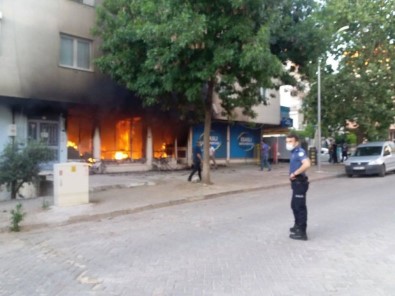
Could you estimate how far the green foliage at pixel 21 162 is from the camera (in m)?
12.4

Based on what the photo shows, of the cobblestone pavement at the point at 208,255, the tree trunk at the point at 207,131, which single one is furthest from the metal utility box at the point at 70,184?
the tree trunk at the point at 207,131

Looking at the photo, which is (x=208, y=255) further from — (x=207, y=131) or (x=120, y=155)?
(x=120, y=155)

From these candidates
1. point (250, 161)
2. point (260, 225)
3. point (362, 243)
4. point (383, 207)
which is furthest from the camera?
point (250, 161)

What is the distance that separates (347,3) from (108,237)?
20.3 meters

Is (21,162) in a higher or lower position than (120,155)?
lower

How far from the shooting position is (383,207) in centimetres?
1092

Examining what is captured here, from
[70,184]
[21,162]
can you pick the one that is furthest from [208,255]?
[21,162]

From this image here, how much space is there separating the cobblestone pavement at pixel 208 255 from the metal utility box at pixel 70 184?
2002mm

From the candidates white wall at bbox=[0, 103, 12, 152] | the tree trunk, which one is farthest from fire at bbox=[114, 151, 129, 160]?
the tree trunk

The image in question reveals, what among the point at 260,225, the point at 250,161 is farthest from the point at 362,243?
the point at 250,161

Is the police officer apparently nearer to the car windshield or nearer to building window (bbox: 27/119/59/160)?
building window (bbox: 27/119/59/160)

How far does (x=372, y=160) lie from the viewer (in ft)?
66.3

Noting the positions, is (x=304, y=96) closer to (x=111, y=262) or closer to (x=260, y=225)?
(x=260, y=225)

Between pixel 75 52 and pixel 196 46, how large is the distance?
6.99 m
